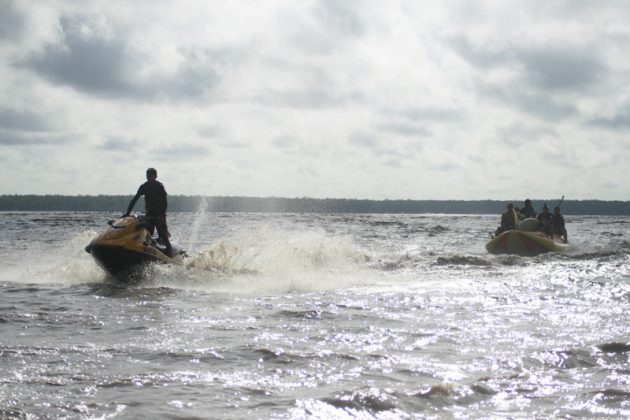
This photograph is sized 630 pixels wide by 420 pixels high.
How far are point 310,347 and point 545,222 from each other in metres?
17.8

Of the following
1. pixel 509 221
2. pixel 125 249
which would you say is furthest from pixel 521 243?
pixel 125 249

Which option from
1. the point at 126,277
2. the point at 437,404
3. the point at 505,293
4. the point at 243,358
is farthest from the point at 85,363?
the point at 505,293

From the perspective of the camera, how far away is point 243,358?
6512mm

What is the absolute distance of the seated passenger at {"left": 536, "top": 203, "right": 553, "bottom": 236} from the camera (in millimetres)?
22594

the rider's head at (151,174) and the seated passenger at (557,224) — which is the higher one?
the rider's head at (151,174)

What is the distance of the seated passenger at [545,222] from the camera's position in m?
22.6

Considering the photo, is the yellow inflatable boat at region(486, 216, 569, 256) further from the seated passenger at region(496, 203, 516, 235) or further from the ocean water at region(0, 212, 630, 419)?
the ocean water at region(0, 212, 630, 419)

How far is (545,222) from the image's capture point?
22984 mm

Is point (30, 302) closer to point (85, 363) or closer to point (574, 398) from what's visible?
point (85, 363)

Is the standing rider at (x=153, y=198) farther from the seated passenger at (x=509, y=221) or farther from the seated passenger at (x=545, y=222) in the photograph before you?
the seated passenger at (x=545, y=222)

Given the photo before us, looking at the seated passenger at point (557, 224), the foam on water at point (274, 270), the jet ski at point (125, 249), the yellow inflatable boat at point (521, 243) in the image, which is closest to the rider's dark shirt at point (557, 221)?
the seated passenger at point (557, 224)

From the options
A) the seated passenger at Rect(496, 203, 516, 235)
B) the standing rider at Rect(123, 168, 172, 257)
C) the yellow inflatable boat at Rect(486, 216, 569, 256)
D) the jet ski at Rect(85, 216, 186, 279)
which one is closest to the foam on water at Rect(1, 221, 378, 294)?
the jet ski at Rect(85, 216, 186, 279)

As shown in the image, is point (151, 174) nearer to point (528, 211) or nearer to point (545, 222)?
point (545, 222)

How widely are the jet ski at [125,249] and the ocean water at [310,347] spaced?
33cm
